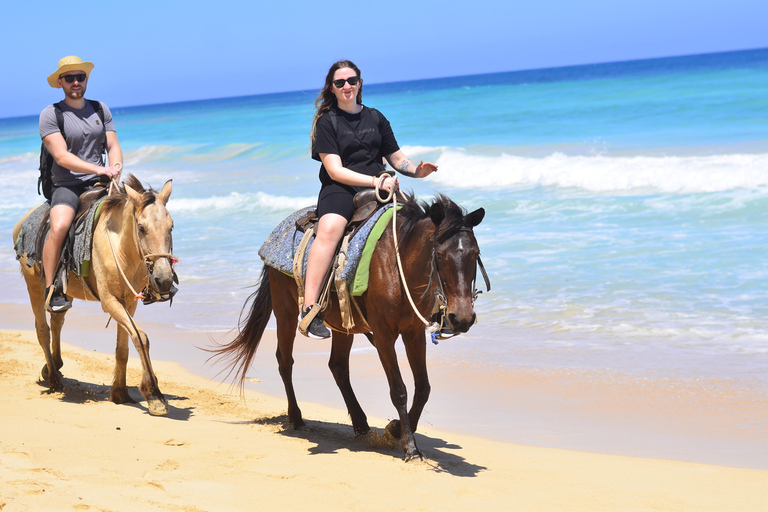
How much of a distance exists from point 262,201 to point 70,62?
13103mm

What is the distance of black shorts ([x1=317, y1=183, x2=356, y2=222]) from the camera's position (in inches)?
202

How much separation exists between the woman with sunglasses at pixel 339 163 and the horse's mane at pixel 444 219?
0.54ft

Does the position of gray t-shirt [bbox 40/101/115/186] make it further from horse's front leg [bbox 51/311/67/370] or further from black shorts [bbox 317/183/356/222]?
black shorts [bbox 317/183/356/222]

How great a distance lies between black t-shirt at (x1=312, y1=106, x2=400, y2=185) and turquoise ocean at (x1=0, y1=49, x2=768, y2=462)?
2548 millimetres

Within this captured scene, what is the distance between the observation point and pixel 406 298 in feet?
15.6

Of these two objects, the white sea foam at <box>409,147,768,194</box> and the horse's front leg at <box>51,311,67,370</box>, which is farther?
the white sea foam at <box>409,147,768,194</box>

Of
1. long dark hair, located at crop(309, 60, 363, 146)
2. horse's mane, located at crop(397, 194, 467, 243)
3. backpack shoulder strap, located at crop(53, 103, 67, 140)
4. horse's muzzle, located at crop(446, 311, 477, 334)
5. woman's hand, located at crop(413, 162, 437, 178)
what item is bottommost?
horse's muzzle, located at crop(446, 311, 477, 334)

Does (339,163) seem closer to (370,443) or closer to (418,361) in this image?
(418,361)

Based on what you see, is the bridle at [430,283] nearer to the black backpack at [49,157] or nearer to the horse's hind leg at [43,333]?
the black backpack at [49,157]

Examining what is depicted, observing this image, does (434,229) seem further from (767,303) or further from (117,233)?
(767,303)

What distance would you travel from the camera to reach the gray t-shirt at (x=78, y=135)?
6535mm

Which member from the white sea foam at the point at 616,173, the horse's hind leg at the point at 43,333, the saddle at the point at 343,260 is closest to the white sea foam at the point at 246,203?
the white sea foam at the point at 616,173

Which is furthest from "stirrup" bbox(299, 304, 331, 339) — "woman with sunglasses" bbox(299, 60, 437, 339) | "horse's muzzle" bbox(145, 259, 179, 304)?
"horse's muzzle" bbox(145, 259, 179, 304)

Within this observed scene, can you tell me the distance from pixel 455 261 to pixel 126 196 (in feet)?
9.75
